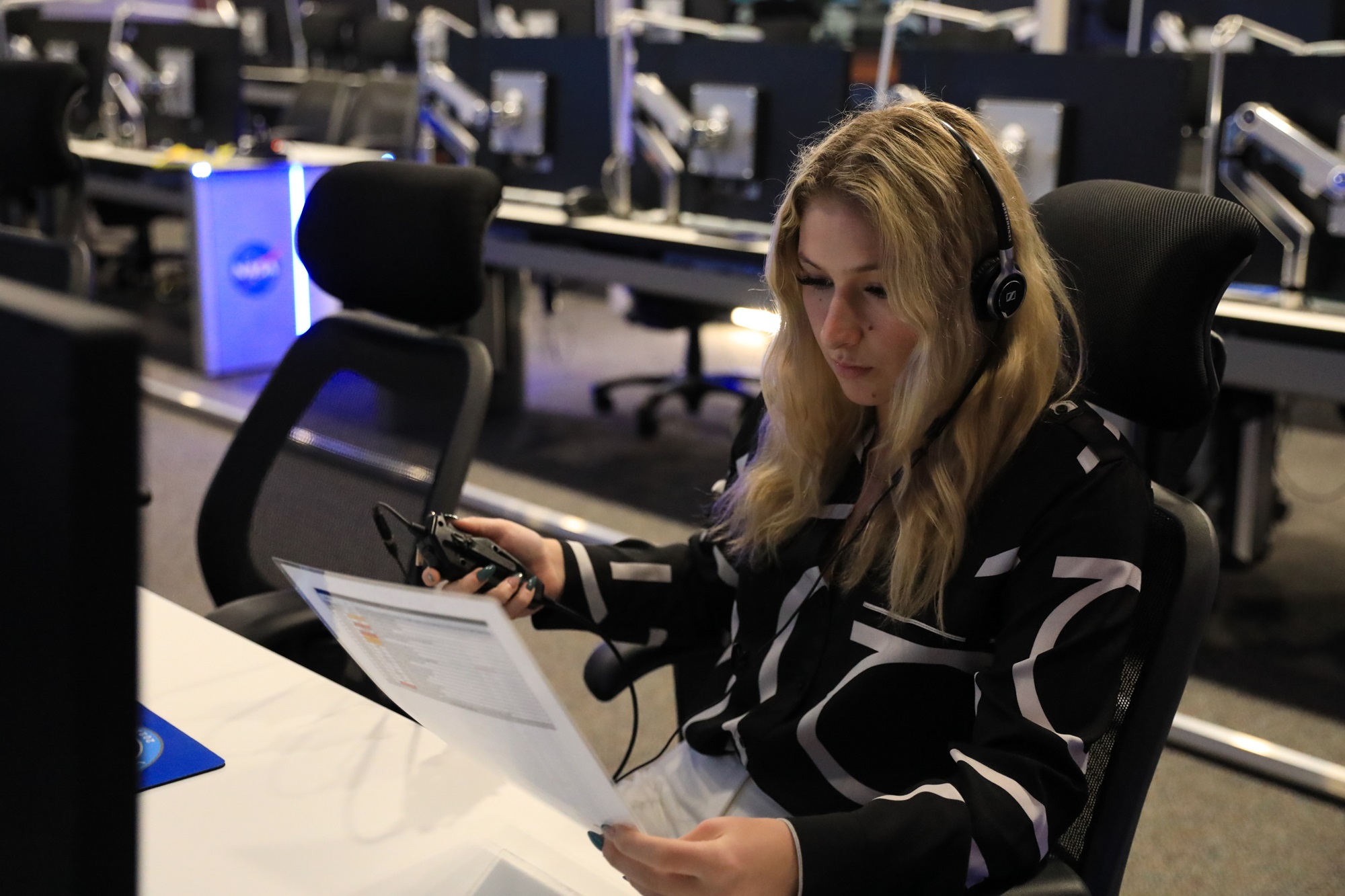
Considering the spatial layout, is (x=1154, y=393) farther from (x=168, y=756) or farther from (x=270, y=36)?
(x=270, y=36)

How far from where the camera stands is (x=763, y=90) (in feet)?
9.86

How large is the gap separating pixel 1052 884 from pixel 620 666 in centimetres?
50

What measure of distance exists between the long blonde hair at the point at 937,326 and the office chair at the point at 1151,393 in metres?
0.04

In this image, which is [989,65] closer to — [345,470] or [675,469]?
[675,469]

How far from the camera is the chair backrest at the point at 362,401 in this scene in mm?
1446

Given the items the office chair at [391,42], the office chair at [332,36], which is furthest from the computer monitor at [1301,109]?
the office chair at [332,36]

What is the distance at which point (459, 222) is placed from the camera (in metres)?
1.43

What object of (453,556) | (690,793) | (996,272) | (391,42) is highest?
(391,42)

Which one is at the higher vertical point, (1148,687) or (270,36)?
(270,36)

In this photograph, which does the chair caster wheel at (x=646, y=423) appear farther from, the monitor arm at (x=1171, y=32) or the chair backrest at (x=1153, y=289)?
the chair backrest at (x=1153, y=289)

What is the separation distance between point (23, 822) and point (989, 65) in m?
2.65

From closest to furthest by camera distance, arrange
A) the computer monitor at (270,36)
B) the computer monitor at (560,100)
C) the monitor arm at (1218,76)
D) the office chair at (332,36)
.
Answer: the monitor arm at (1218,76)
the computer monitor at (560,100)
the office chair at (332,36)
the computer monitor at (270,36)

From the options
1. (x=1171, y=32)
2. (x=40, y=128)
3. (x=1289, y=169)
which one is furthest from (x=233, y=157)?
(x=1289, y=169)

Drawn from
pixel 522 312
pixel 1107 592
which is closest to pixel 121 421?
pixel 1107 592
